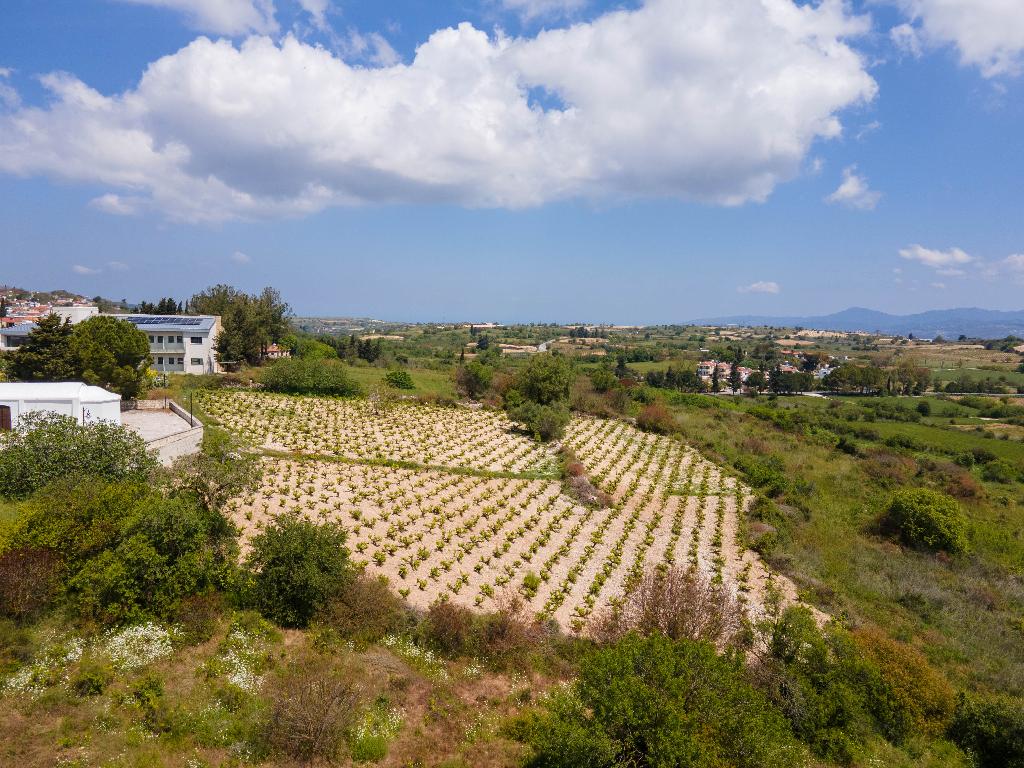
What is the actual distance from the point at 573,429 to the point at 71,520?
2971cm

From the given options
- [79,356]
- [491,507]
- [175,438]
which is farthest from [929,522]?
[79,356]

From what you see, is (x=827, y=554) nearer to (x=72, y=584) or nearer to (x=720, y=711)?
(x=720, y=711)

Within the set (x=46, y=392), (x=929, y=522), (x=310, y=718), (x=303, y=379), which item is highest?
(x=46, y=392)

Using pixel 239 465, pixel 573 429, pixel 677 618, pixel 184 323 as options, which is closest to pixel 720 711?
pixel 677 618

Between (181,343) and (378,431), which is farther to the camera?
(181,343)

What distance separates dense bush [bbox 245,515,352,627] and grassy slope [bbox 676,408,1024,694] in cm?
1396

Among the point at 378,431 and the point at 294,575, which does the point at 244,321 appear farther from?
the point at 294,575

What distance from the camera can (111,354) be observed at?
30.2m

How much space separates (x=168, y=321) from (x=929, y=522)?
50.4 metres

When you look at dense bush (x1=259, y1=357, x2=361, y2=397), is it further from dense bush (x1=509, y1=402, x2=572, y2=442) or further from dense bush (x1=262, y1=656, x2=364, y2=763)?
dense bush (x1=262, y1=656, x2=364, y2=763)

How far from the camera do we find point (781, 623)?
489 inches

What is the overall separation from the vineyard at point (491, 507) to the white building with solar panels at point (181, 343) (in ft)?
37.3

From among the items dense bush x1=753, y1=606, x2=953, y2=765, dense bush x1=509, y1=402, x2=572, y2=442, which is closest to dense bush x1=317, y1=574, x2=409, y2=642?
dense bush x1=753, y1=606, x2=953, y2=765

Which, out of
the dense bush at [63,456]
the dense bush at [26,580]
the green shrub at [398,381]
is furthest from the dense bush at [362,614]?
the green shrub at [398,381]
